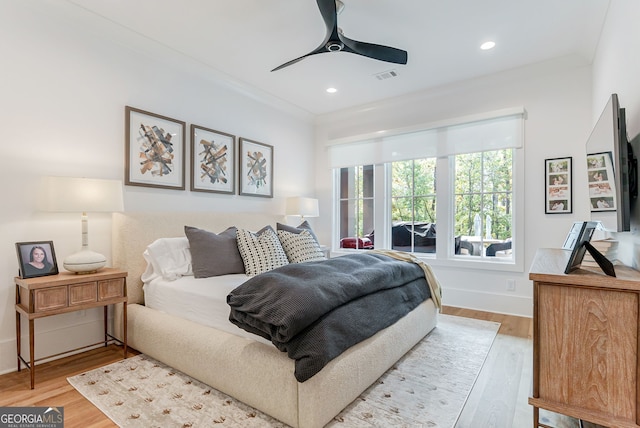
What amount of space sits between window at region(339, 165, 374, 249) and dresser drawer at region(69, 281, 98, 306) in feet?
11.2

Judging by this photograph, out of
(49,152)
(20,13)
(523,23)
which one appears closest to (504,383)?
(523,23)

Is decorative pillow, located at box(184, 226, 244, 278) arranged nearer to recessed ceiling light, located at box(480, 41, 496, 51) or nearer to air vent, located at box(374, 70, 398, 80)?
air vent, located at box(374, 70, 398, 80)

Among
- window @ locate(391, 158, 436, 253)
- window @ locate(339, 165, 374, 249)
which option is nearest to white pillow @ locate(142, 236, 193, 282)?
window @ locate(339, 165, 374, 249)

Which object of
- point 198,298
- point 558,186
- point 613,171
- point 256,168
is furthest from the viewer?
point 256,168

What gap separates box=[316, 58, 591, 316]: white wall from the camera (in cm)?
328

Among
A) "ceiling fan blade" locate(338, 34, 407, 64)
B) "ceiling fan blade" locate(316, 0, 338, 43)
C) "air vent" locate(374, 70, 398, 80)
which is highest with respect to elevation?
"air vent" locate(374, 70, 398, 80)

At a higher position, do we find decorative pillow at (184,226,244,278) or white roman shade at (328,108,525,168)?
white roman shade at (328,108,525,168)

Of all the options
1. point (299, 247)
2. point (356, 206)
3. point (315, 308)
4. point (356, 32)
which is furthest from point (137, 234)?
point (356, 206)

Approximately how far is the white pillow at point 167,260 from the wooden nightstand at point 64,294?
27 cm

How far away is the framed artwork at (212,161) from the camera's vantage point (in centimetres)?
349

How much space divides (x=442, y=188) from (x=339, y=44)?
92.8 inches

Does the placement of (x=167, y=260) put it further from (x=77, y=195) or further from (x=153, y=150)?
(x=153, y=150)

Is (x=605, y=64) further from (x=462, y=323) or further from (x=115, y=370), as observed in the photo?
(x=115, y=370)

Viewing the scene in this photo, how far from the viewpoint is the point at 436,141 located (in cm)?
410
